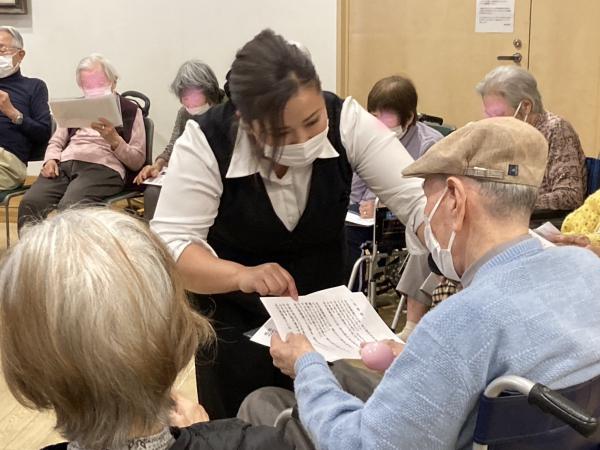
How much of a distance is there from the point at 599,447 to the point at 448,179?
1.54 feet

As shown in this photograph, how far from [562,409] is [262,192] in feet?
3.22

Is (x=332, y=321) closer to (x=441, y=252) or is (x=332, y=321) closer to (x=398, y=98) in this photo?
(x=441, y=252)

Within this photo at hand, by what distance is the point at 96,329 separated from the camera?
2.87 ft

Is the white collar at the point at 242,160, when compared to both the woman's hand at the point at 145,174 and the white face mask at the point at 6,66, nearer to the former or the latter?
the woman's hand at the point at 145,174

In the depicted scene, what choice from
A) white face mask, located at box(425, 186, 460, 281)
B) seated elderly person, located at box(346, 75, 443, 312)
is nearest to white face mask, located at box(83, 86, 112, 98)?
seated elderly person, located at box(346, 75, 443, 312)

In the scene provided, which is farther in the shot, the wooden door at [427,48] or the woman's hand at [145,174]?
the wooden door at [427,48]

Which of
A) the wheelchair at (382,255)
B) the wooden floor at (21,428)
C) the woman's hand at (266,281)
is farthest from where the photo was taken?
the wheelchair at (382,255)

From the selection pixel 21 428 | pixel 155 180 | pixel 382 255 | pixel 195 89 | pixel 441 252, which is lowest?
pixel 21 428

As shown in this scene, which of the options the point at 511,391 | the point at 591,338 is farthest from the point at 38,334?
the point at 591,338

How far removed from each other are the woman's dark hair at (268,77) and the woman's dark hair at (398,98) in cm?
191

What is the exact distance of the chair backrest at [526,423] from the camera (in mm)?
973

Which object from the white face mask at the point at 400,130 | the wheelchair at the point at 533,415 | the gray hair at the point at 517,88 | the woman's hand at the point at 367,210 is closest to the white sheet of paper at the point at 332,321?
the wheelchair at the point at 533,415

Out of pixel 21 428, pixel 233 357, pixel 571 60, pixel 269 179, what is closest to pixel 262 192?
pixel 269 179

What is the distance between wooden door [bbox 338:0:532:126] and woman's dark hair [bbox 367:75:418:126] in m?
1.17
